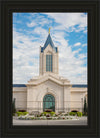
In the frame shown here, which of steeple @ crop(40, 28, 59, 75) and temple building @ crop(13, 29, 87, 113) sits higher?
steeple @ crop(40, 28, 59, 75)

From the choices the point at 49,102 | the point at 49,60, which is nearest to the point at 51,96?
the point at 49,102

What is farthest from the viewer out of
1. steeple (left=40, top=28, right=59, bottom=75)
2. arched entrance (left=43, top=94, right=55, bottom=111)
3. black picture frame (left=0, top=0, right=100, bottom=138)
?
steeple (left=40, top=28, right=59, bottom=75)

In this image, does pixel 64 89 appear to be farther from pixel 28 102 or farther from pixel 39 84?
pixel 28 102

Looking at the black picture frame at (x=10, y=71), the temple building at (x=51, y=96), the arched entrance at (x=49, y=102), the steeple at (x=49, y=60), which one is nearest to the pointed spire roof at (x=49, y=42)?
the steeple at (x=49, y=60)

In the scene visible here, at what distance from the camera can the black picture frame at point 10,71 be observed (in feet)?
7.66

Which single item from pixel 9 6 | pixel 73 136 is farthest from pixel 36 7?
pixel 73 136

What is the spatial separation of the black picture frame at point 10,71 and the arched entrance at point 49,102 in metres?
14.1

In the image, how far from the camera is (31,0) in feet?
7.70

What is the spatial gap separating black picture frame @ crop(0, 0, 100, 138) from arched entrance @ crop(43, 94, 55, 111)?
46.2 ft

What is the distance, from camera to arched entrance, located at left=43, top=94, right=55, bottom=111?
16266 mm

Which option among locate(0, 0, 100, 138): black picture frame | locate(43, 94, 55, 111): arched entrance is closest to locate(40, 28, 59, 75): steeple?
locate(43, 94, 55, 111): arched entrance

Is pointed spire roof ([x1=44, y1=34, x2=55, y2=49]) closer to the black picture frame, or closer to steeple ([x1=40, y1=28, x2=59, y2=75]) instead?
steeple ([x1=40, y1=28, x2=59, y2=75])

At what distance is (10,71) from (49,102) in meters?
14.3

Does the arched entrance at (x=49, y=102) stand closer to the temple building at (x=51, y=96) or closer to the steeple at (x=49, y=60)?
the temple building at (x=51, y=96)
